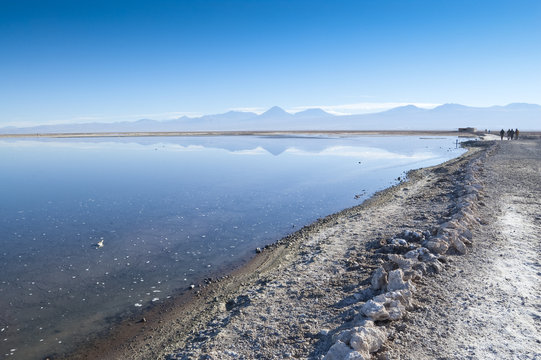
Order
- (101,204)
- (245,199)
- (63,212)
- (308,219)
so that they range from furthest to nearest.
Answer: (245,199) < (101,204) < (63,212) < (308,219)

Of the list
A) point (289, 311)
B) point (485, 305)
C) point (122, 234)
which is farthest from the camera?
point (122, 234)

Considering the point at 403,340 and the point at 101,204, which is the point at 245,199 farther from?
the point at 403,340

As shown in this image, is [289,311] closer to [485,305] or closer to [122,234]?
[485,305]

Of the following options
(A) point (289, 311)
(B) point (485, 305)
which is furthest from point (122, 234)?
(B) point (485, 305)

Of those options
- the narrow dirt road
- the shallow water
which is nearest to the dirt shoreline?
the narrow dirt road

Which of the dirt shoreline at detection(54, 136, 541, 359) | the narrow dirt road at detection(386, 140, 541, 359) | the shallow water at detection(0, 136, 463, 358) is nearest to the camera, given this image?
the narrow dirt road at detection(386, 140, 541, 359)

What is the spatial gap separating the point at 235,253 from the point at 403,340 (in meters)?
6.11

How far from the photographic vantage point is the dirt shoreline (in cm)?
509

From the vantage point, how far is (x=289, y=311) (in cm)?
611

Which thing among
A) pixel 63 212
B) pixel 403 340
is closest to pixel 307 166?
pixel 63 212

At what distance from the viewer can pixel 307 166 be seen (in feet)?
97.8

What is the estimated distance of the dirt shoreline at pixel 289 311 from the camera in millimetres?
5086

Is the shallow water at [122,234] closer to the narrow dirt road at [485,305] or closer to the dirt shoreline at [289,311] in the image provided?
the dirt shoreline at [289,311]

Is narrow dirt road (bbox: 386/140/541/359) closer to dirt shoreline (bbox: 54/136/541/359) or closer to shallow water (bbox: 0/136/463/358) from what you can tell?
dirt shoreline (bbox: 54/136/541/359)
